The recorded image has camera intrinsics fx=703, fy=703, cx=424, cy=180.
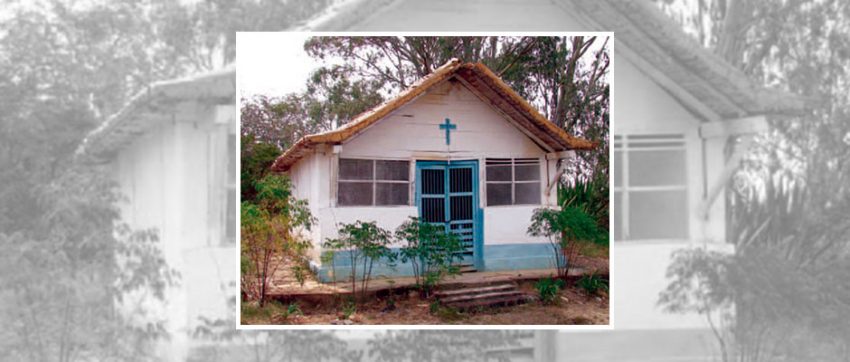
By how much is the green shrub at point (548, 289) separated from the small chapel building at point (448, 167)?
0.40 ft

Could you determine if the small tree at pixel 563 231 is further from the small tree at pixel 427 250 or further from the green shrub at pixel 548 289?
the small tree at pixel 427 250

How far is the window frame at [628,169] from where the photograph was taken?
195 inches

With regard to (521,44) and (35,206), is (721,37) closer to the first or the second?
(521,44)

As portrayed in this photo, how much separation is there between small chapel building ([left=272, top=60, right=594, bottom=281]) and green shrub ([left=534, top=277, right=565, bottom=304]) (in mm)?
122

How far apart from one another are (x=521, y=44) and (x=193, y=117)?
2.30 meters

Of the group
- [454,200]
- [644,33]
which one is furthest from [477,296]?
[644,33]

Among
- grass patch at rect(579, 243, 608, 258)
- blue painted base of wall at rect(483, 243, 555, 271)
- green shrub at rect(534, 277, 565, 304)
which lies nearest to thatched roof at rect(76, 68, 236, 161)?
blue painted base of wall at rect(483, 243, 555, 271)

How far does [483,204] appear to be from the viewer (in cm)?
491

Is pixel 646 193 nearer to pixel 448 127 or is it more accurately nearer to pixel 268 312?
pixel 448 127

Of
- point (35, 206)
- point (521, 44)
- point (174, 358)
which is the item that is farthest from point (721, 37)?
point (35, 206)

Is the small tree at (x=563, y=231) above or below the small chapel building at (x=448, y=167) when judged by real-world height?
below

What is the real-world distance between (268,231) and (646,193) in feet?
8.69

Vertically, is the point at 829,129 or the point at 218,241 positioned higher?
the point at 829,129

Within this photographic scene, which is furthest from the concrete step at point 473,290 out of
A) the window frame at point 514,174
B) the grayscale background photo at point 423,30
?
the window frame at point 514,174
